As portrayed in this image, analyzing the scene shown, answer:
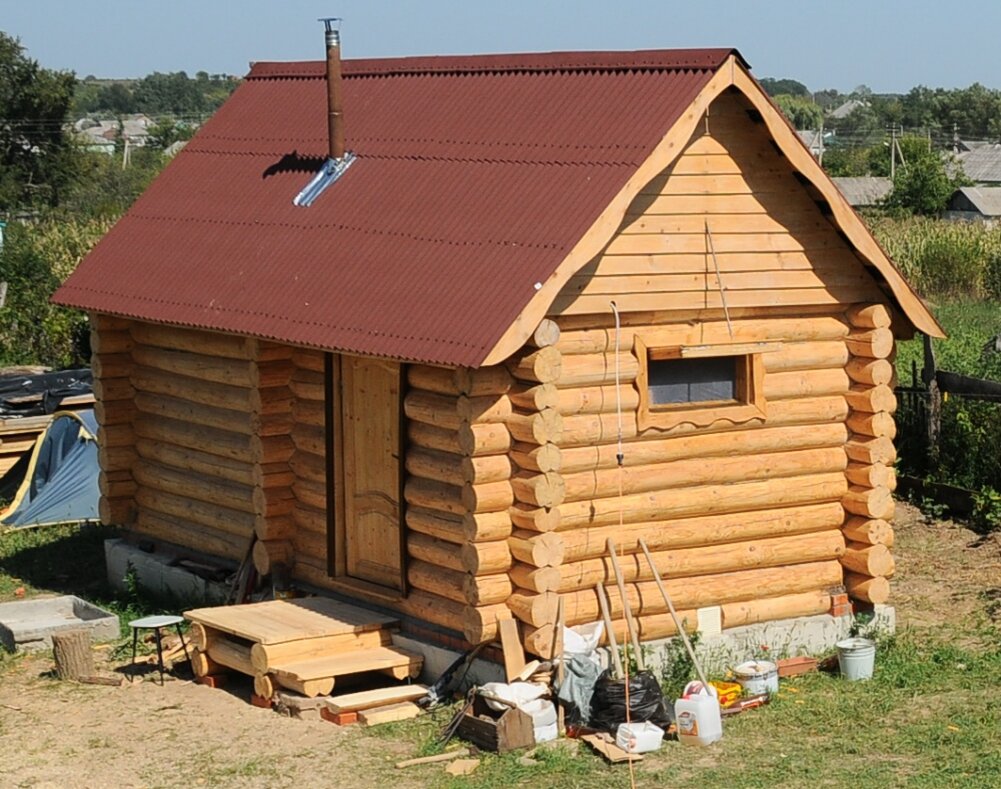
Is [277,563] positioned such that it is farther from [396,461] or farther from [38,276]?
[38,276]

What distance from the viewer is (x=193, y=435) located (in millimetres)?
17234

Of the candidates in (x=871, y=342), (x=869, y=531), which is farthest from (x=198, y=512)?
(x=871, y=342)

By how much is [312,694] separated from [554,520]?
7.70 ft

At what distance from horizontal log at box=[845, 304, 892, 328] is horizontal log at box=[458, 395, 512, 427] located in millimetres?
3261

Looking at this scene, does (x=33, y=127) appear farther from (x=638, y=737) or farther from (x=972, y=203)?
(x=638, y=737)

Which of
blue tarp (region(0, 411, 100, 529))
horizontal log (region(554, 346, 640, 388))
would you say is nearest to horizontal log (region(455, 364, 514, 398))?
horizontal log (region(554, 346, 640, 388))

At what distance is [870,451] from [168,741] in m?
6.07

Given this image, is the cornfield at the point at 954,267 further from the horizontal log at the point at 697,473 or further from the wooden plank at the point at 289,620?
the wooden plank at the point at 289,620

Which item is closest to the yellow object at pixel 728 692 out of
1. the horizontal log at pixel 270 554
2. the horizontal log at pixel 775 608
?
the horizontal log at pixel 775 608

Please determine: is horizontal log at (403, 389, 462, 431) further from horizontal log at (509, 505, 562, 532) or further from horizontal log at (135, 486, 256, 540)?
horizontal log at (135, 486, 256, 540)

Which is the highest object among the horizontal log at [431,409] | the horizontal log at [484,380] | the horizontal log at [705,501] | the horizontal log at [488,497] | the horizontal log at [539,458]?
the horizontal log at [484,380]

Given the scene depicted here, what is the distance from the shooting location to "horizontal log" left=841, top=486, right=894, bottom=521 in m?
14.8

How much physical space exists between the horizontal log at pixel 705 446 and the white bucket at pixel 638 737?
6.56 feet

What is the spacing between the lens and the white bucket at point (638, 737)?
12.6 meters
